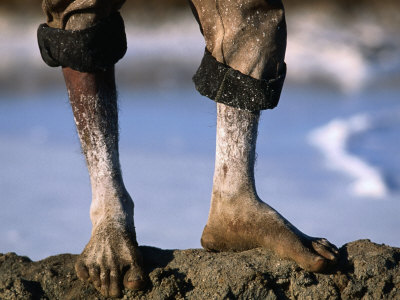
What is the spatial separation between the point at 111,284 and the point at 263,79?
0.74m

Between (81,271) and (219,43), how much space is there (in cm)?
78

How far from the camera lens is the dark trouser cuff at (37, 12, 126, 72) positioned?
2207 mm

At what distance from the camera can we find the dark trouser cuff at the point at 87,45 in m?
2.21

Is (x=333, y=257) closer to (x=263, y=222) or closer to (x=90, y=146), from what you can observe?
(x=263, y=222)

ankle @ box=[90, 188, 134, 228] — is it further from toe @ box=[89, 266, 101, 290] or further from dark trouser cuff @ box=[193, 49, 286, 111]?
dark trouser cuff @ box=[193, 49, 286, 111]

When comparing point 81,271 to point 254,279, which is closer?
point 254,279

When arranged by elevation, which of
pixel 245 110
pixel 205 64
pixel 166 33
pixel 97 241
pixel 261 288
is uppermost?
pixel 166 33

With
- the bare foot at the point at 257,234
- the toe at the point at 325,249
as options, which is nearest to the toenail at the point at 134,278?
the bare foot at the point at 257,234

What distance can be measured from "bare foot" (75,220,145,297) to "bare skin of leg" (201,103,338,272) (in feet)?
0.86

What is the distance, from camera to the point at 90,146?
2283mm

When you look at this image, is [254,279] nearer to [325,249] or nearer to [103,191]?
[325,249]

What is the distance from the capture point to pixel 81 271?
7.11ft

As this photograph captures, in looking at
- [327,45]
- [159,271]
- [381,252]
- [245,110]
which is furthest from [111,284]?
[327,45]

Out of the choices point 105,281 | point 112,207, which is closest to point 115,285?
point 105,281
